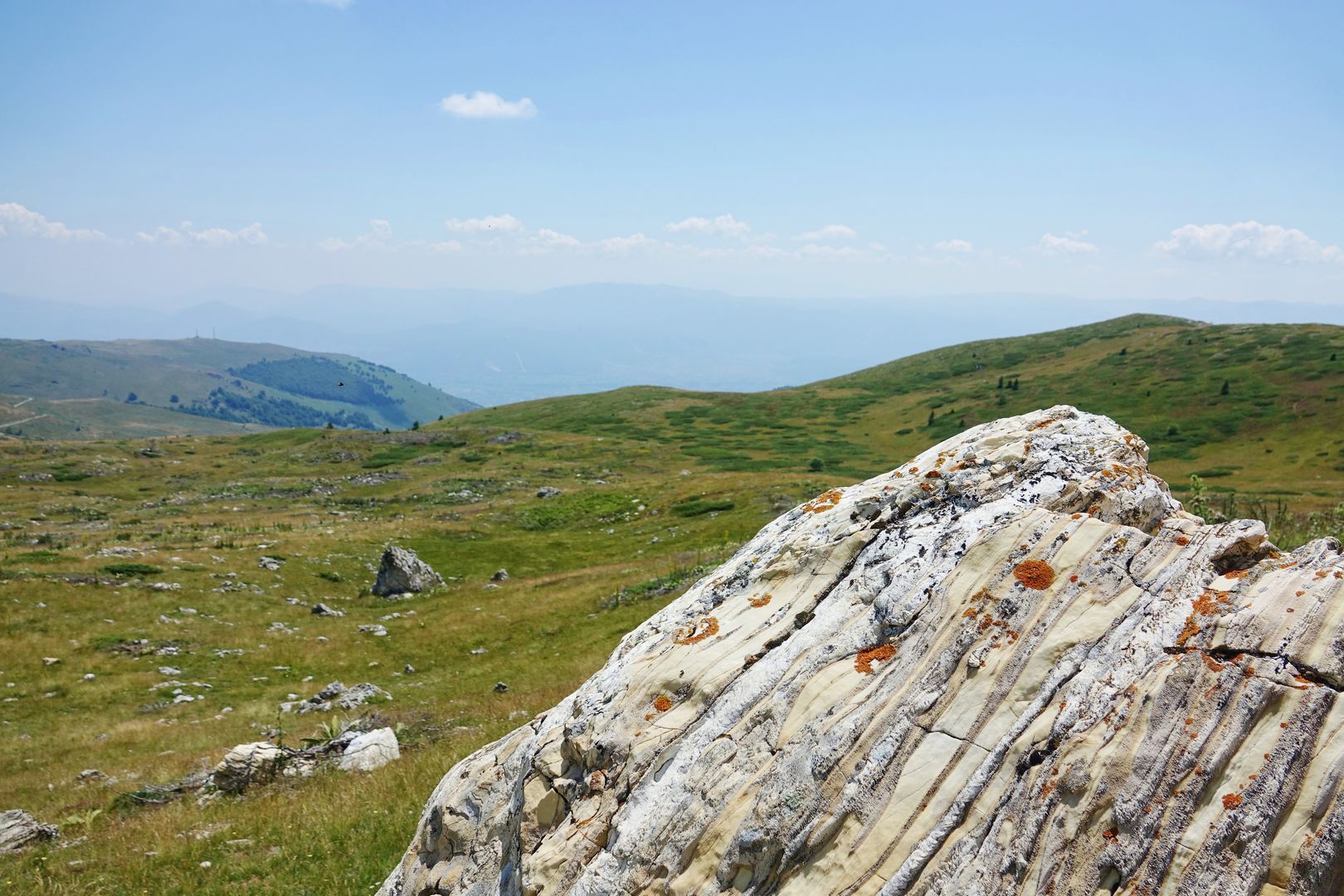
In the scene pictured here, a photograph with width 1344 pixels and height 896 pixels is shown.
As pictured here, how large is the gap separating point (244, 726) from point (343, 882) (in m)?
16.0

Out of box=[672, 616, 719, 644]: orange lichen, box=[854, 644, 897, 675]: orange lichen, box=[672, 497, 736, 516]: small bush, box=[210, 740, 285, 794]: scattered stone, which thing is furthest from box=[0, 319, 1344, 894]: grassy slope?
box=[854, 644, 897, 675]: orange lichen

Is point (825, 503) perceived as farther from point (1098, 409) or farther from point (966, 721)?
point (1098, 409)

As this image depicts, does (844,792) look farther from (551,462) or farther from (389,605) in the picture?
(551,462)

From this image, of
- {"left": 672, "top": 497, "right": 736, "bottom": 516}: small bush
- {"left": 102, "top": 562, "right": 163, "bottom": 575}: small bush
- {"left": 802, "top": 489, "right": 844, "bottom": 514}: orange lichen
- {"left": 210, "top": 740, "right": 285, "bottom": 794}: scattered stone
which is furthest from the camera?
{"left": 672, "top": 497, "right": 736, "bottom": 516}: small bush

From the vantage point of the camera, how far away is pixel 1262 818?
6.38m

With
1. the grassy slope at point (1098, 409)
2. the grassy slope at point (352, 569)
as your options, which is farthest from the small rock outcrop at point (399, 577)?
the grassy slope at point (1098, 409)

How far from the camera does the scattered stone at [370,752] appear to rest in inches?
819

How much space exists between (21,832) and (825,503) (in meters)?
19.6

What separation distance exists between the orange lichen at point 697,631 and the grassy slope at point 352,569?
8.19 metres

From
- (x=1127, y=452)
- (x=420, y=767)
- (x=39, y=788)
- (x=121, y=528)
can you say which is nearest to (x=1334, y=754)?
(x=1127, y=452)

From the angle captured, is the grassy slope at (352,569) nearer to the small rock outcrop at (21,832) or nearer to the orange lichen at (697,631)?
the small rock outcrop at (21,832)

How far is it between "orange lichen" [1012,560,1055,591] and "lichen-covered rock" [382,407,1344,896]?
23 millimetres

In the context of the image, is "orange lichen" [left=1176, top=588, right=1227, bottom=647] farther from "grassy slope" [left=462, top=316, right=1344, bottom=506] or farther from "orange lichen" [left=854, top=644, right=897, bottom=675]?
"grassy slope" [left=462, top=316, right=1344, bottom=506]

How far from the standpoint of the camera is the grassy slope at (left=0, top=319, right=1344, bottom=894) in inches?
690
